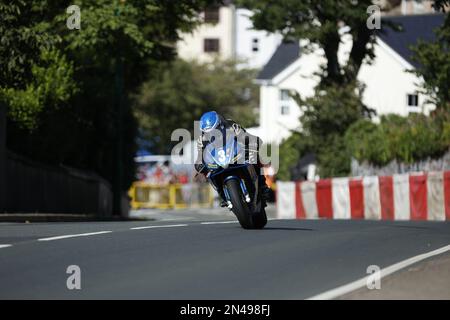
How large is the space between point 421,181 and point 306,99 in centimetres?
1751

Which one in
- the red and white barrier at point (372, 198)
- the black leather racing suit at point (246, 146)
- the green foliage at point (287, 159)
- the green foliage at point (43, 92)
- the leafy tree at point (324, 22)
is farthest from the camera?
the green foliage at point (287, 159)

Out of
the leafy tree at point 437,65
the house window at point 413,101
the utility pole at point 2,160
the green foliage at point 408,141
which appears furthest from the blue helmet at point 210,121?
the house window at point 413,101

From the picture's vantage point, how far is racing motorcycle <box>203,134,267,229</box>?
Result: 16359 millimetres

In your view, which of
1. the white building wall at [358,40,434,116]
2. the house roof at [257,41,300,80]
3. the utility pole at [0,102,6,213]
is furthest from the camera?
the house roof at [257,41,300,80]

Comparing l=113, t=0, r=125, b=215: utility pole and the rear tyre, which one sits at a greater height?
l=113, t=0, r=125, b=215: utility pole

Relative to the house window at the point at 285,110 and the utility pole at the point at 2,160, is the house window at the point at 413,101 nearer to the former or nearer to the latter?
the house window at the point at 285,110

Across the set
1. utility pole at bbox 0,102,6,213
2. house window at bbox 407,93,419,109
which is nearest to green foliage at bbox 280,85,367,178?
utility pole at bbox 0,102,6,213

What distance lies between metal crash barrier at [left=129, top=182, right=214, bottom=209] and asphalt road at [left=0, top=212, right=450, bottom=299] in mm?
43214

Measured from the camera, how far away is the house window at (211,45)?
112438mm

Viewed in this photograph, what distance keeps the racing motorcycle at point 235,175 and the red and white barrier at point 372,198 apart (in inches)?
454

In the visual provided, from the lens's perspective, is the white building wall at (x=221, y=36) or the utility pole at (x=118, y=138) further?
the white building wall at (x=221, y=36)

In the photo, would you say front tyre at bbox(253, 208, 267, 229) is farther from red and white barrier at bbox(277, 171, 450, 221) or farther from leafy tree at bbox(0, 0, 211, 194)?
red and white barrier at bbox(277, 171, 450, 221)
